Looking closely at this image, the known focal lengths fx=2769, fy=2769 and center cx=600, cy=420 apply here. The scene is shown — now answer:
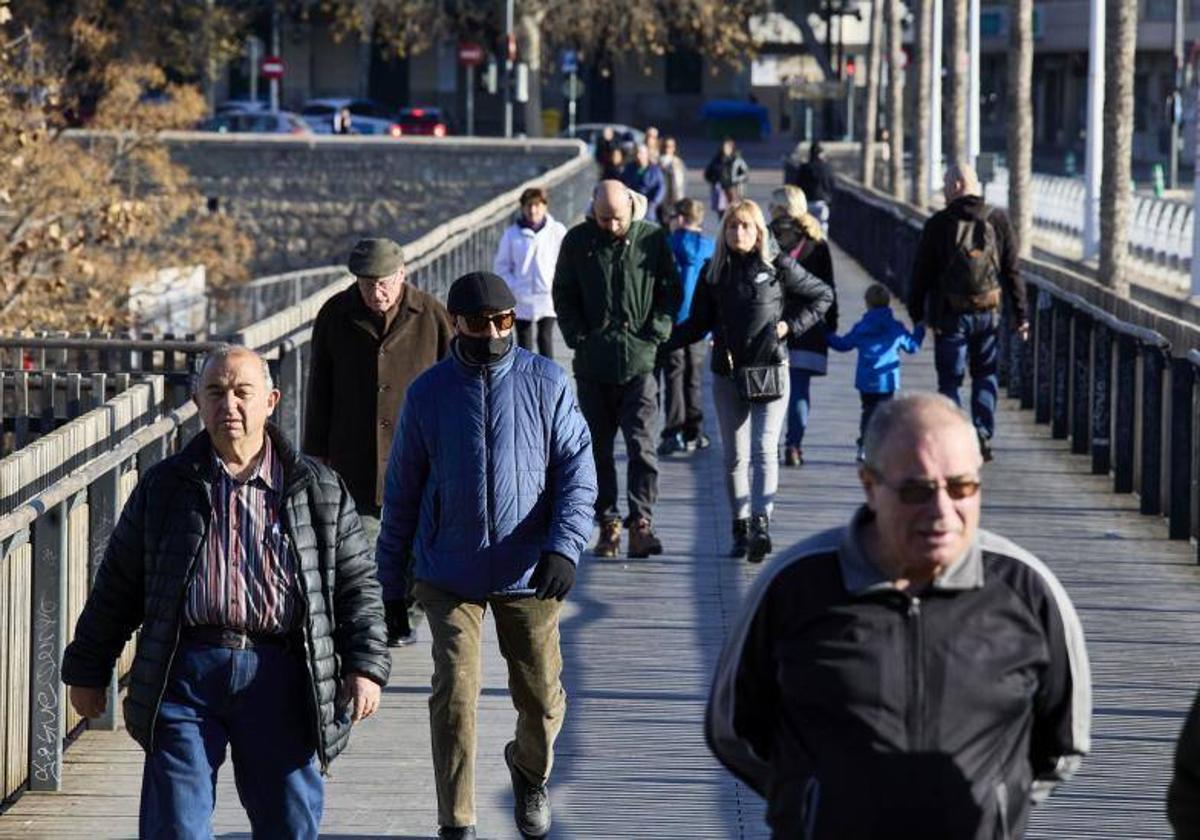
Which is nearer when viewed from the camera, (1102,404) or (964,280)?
(964,280)

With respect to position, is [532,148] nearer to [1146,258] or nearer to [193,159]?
[193,159]

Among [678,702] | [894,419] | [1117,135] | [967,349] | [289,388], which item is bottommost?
[678,702]

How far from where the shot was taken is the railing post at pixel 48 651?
846cm

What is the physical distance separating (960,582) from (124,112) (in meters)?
42.8

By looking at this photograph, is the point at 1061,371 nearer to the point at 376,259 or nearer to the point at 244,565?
the point at 376,259

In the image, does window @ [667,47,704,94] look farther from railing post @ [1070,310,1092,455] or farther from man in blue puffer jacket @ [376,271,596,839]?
man in blue puffer jacket @ [376,271,596,839]

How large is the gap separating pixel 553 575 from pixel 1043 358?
451 inches

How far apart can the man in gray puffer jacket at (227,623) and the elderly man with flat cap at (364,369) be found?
350 centimetres

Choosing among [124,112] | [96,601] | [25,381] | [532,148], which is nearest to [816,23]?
[532,148]

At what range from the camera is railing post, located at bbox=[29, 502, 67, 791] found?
8.46 meters

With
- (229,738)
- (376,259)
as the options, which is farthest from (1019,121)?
(229,738)

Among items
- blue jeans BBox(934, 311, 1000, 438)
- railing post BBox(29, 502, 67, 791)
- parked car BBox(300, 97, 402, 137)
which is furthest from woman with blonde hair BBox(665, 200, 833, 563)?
parked car BBox(300, 97, 402, 137)

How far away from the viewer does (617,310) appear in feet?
40.1

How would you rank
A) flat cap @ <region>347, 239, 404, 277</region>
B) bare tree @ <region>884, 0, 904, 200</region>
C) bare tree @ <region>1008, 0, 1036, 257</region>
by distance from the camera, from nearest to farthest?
flat cap @ <region>347, 239, 404, 277</region>
bare tree @ <region>1008, 0, 1036, 257</region>
bare tree @ <region>884, 0, 904, 200</region>
